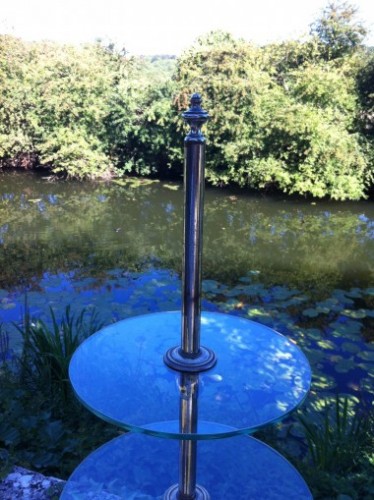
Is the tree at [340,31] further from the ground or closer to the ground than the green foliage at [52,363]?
further from the ground

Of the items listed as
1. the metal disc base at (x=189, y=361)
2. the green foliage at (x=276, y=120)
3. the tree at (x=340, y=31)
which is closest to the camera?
the metal disc base at (x=189, y=361)

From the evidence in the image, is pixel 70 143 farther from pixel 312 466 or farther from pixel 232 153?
pixel 312 466

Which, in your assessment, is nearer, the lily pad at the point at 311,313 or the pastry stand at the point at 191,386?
the pastry stand at the point at 191,386

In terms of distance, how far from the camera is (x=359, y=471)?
65.4 inches

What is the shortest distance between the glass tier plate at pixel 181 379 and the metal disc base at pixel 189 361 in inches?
0.5

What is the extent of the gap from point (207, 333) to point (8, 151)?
310 inches

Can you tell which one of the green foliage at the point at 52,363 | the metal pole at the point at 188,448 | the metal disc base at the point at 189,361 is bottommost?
the green foliage at the point at 52,363

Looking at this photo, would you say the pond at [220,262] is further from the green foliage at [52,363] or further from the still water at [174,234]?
the green foliage at [52,363]

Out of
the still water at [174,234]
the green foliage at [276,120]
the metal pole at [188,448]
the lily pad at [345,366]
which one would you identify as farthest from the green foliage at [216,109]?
the metal pole at [188,448]

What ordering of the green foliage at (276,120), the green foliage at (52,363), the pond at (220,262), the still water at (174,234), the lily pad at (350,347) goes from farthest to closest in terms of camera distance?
the green foliage at (276,120)
the still water at (174,234)
the pond at (220,262)
the lily pad at (350,347)
the green foliage at (52,363)

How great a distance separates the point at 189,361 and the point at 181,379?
0.05 meters

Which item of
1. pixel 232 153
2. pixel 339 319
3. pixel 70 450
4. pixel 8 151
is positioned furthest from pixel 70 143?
pixel 70 450

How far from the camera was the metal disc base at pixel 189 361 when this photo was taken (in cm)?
95

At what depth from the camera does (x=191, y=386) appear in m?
0.91
